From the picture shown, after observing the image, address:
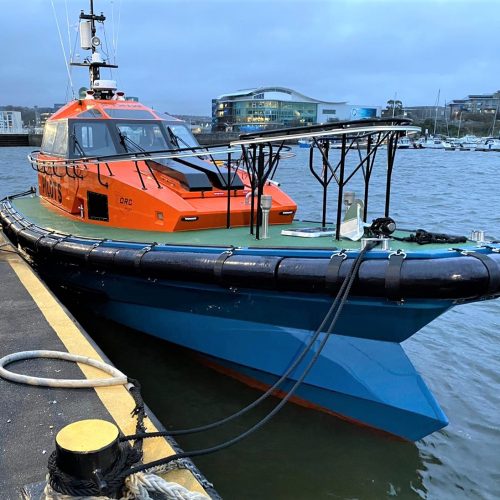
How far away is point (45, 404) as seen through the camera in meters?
2.91

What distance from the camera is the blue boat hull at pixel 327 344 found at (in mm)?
3639

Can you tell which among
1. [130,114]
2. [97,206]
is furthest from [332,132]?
[130,114]

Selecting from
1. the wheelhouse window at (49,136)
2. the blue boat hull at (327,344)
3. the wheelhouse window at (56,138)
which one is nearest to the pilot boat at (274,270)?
the blue boat hull at (327,344)

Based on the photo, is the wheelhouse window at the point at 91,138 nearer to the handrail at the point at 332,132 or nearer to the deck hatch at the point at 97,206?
the deck hatch at the point at 97,206

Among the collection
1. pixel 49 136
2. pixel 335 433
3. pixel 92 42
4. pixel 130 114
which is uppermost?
pixel 92 42

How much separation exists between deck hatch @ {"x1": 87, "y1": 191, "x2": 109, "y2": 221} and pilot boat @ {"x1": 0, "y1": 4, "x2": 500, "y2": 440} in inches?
0.9

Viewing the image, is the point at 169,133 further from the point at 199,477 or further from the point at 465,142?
the point at 465,142

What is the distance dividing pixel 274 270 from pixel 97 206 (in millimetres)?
2865

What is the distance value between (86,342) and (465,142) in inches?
3043

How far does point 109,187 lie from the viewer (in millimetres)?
5395

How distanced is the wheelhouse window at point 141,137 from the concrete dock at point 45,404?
2.40 meters

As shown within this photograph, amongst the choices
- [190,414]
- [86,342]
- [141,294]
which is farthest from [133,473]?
[141,294]

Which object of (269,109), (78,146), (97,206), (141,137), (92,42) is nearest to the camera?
(97,206)

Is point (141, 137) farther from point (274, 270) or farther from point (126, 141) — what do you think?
point (274, 270)
